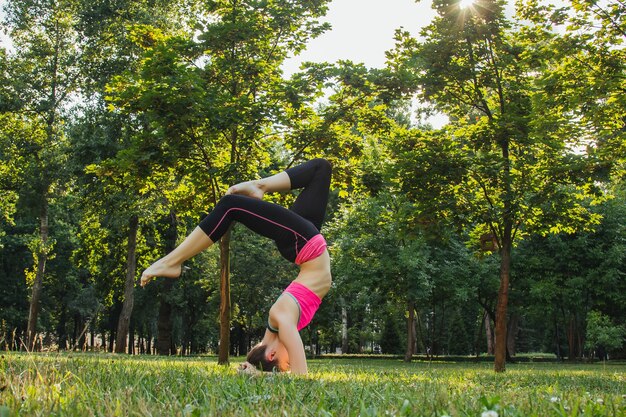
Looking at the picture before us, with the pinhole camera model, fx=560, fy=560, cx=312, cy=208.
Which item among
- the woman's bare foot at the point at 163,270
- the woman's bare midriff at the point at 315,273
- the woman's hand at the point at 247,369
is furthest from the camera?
the woman's bare midriff at the point at 315,273

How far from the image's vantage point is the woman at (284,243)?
5.01m

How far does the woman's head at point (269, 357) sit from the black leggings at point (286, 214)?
87 centimetres

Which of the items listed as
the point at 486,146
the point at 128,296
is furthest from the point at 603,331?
the point at 128,296

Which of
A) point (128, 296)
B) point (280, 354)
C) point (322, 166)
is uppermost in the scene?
point (322, 166)

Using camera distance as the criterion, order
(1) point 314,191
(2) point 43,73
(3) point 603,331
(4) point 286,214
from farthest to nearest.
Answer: (3) point 603,331 → (2) point 43,73 → (1) point 314,191 → (4) point 286,214

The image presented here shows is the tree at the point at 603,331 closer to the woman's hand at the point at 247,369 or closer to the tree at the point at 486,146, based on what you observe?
the tree at the point at 486,146

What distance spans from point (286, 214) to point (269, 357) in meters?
1.37

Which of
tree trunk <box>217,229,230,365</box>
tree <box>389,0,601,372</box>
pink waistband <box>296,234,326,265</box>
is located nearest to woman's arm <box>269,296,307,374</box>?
pink waistband <box>296,234,326,265</box>

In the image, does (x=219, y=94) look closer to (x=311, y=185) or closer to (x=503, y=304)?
(x=311, y=185)

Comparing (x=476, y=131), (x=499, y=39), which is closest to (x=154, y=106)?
(x=476, y=131)

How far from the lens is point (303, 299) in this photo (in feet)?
17.5

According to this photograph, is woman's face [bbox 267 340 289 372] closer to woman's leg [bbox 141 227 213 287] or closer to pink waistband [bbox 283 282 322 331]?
pink waistband [bbox 283 282 322 331]

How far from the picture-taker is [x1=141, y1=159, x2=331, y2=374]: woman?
501cm

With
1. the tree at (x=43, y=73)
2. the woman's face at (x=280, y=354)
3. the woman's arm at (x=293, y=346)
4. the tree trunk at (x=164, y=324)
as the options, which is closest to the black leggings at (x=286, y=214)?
the woman's arm at (x=293, y=346)
